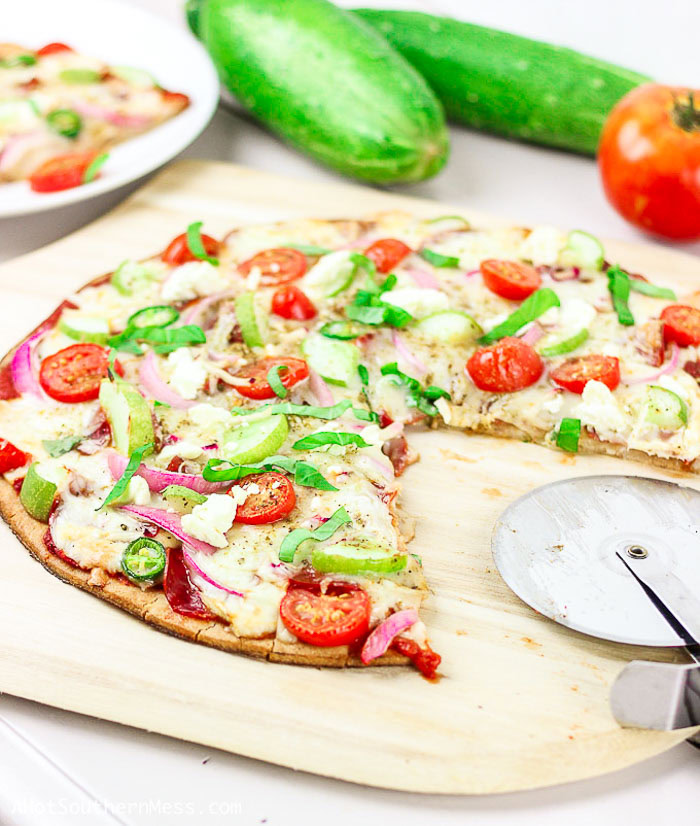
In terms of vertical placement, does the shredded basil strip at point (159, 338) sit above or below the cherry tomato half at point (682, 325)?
below

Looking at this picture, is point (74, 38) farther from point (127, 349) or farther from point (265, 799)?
point (265, 799)

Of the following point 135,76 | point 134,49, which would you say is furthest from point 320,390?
point 134,49

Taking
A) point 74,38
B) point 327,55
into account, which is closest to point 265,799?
point 327,55

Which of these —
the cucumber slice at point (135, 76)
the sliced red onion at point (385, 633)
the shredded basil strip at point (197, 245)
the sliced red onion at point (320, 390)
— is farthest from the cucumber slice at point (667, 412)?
the cucumber slice at point (135, 76)

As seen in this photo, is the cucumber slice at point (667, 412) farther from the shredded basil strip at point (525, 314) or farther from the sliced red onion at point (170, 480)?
A: the sliced red onion at point (170, 480)

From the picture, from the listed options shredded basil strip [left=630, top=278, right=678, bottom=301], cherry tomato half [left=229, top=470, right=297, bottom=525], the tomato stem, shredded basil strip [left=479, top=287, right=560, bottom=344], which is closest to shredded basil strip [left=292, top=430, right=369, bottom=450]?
cherry tomato half [left=229, top=470, right=297, bottom=525]
